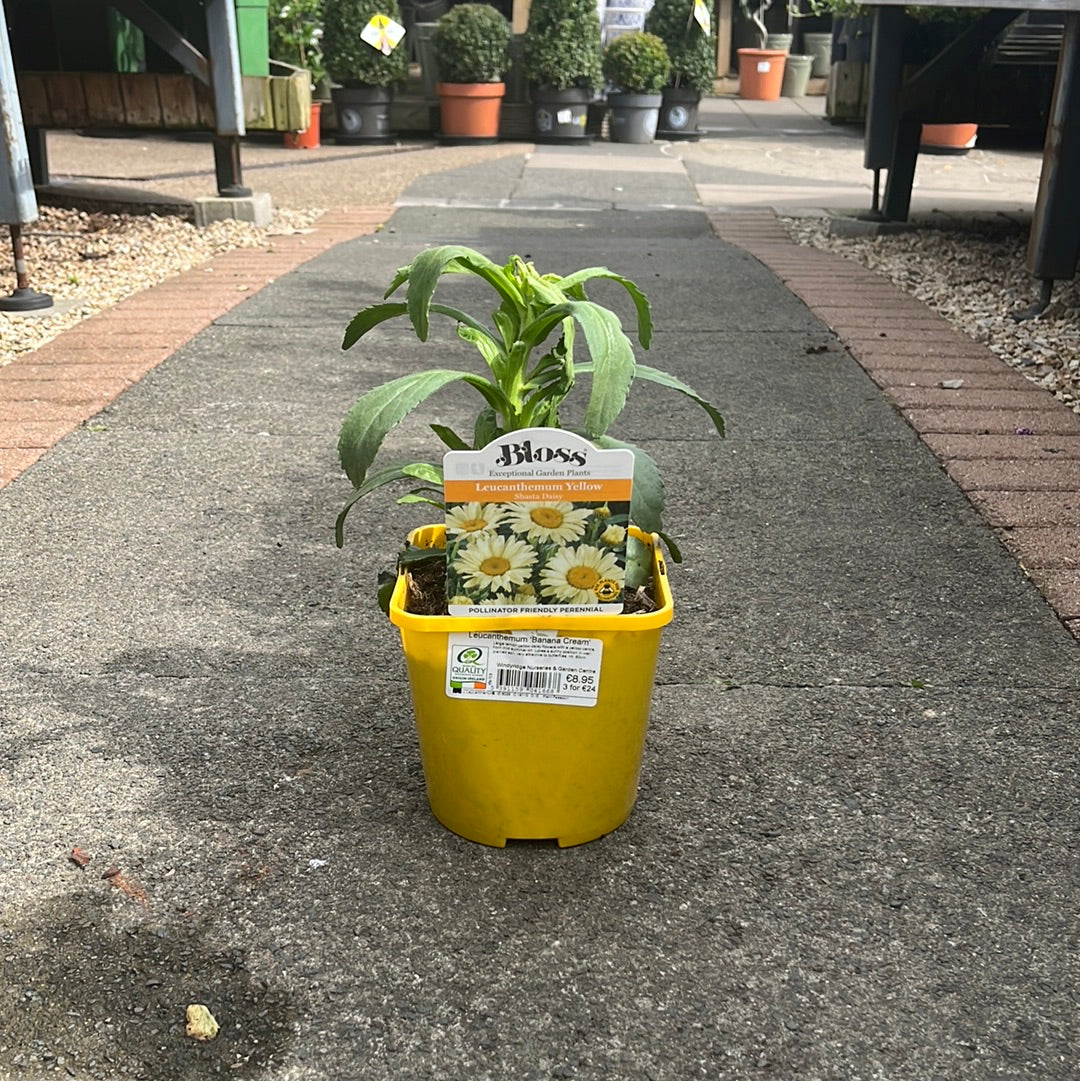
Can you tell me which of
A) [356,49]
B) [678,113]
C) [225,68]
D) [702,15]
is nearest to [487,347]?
[225,68]

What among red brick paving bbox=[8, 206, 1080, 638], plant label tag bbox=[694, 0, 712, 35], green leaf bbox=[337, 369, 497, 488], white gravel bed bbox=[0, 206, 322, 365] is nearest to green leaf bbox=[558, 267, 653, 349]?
green leaf bbox=[337, 369, 497, 488]

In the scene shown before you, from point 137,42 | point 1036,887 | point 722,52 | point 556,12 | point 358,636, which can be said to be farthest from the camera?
point 722,52

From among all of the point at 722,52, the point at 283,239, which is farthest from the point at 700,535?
the point at 722,52

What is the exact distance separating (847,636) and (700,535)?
22.3 inches

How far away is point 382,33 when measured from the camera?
1035 centimetres

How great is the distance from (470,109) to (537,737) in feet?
33.9

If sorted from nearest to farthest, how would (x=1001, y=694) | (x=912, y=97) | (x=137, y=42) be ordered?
(x=1001, y=694) < (x=912, y=97) < (x=137, y=42)

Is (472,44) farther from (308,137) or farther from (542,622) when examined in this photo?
(542,622)

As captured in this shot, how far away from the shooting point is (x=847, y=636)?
2.40m

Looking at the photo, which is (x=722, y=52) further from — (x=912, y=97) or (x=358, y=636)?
(x=358, y=636)

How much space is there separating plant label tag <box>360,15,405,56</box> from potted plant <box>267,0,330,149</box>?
513 millimetres

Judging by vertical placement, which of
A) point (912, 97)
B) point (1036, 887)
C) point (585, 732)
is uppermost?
point (912, 97)

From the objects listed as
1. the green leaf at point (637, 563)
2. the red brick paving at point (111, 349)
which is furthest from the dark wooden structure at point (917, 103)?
the green leaf at point (637, 563)

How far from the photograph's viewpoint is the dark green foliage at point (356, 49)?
10.4m
